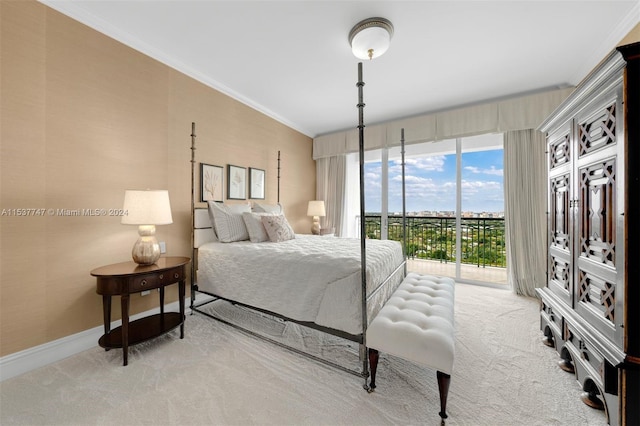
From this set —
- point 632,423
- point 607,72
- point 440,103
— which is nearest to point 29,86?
point 607,72

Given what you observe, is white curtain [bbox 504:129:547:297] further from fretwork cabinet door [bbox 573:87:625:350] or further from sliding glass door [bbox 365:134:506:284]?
fretwork cabinet door [bbox 573:87:625:350]

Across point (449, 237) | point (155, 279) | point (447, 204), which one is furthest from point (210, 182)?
point (449, 237)

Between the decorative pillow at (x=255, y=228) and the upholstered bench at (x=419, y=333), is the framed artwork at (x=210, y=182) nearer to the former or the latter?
the decorative pillow at (x=255, y=228)

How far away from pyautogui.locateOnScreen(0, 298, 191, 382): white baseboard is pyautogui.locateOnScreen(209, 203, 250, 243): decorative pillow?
1215 millimetres

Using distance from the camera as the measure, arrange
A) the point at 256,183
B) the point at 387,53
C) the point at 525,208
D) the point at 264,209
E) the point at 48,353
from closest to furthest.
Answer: the point at 48,353 < the point at 387,53 < the point at 525,208 < the point at 264,209 < the point at 256,183

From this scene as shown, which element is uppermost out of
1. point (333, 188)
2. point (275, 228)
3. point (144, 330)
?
point (333, 188)

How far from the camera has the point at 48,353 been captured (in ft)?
5.97

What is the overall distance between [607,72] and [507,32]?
1.34 m

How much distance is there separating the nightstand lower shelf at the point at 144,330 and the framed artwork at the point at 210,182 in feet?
4.54

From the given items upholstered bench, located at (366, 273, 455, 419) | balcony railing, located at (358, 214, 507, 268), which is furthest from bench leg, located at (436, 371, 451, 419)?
balcony railing, located at (358, 214, 507, 268)

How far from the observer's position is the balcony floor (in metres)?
4.12

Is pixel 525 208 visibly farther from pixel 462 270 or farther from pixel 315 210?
pixel 315 210

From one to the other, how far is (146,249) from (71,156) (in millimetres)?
966

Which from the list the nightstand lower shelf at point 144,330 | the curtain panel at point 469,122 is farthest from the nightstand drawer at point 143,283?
the curtain panel at point 469,122
